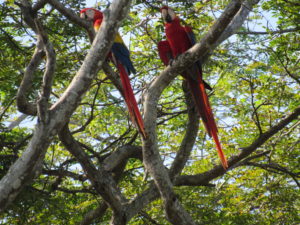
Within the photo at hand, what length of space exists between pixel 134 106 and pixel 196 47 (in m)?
0.48

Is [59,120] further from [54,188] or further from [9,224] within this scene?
[9,224]

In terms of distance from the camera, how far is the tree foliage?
281 cm

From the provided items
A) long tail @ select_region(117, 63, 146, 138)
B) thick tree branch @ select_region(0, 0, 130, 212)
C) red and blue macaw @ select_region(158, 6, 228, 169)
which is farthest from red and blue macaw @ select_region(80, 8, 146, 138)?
thick tree branch @ select_region(0, 0, 130, 212)

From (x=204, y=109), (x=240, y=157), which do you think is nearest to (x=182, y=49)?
(x=204, y=109)

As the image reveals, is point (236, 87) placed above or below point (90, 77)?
above

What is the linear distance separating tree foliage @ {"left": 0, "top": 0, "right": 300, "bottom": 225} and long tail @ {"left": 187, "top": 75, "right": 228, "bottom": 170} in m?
0.16

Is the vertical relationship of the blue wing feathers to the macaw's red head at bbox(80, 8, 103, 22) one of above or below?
below

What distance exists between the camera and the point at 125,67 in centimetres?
291

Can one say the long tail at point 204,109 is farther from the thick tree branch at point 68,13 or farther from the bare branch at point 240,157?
the thick tree branch at point 68,13

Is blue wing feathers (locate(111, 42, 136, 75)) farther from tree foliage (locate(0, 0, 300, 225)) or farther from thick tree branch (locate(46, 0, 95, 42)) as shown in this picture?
thick tree branch (locate(46, 0, 95, 42))

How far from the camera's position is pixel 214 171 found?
2.94 meters

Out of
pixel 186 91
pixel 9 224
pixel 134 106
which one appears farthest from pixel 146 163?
pixel 9 224

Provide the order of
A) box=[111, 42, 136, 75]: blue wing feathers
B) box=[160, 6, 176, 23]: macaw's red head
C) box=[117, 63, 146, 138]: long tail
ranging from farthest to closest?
box=[160, 6, 176, 23]: macaw's red head, box=[111, 42, 136, 75]: blue wing feathers, box=[117, 63, 146, 138]: long tail

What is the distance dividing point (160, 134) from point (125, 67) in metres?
1.72
